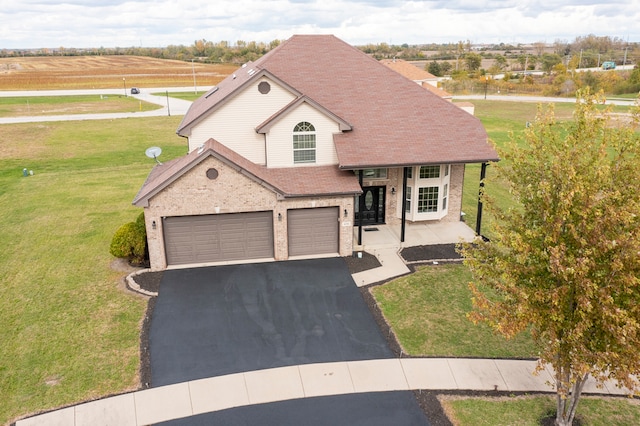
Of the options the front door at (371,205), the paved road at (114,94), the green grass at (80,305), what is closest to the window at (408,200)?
the front door at (371,205)

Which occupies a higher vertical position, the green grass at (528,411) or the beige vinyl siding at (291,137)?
the beige vinyl siding at (291,137)

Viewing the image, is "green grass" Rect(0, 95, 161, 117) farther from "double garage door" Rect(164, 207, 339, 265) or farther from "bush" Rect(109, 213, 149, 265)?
"double garage door" Rect(164, 207, 339, 265)

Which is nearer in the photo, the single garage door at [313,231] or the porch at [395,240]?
the porch at [395,240]

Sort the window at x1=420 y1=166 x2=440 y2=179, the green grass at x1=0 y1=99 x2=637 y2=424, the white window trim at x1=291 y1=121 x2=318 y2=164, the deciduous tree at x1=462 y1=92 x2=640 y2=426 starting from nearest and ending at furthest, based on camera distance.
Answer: the deciduous tree at x1=462 y1=92 x2=640 y2=426
the green grass at x1=0 y1=99 x2=637 y2=424
the white window trim at x1=291 y1=121 x2=318 y2=164
the window at x1=420 y1=166 x2=440 y2=179

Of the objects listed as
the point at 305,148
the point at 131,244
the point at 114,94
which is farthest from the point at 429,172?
the point at 114,94

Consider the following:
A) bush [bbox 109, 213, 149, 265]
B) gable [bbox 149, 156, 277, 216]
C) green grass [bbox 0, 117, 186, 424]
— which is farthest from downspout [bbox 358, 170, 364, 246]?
green grass [bbox 0, 117, 186, 424]

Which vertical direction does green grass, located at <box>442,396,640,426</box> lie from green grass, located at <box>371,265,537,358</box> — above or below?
below

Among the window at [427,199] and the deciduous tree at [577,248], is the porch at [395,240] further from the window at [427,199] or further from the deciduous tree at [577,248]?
the deciduous tree at [577,248]
